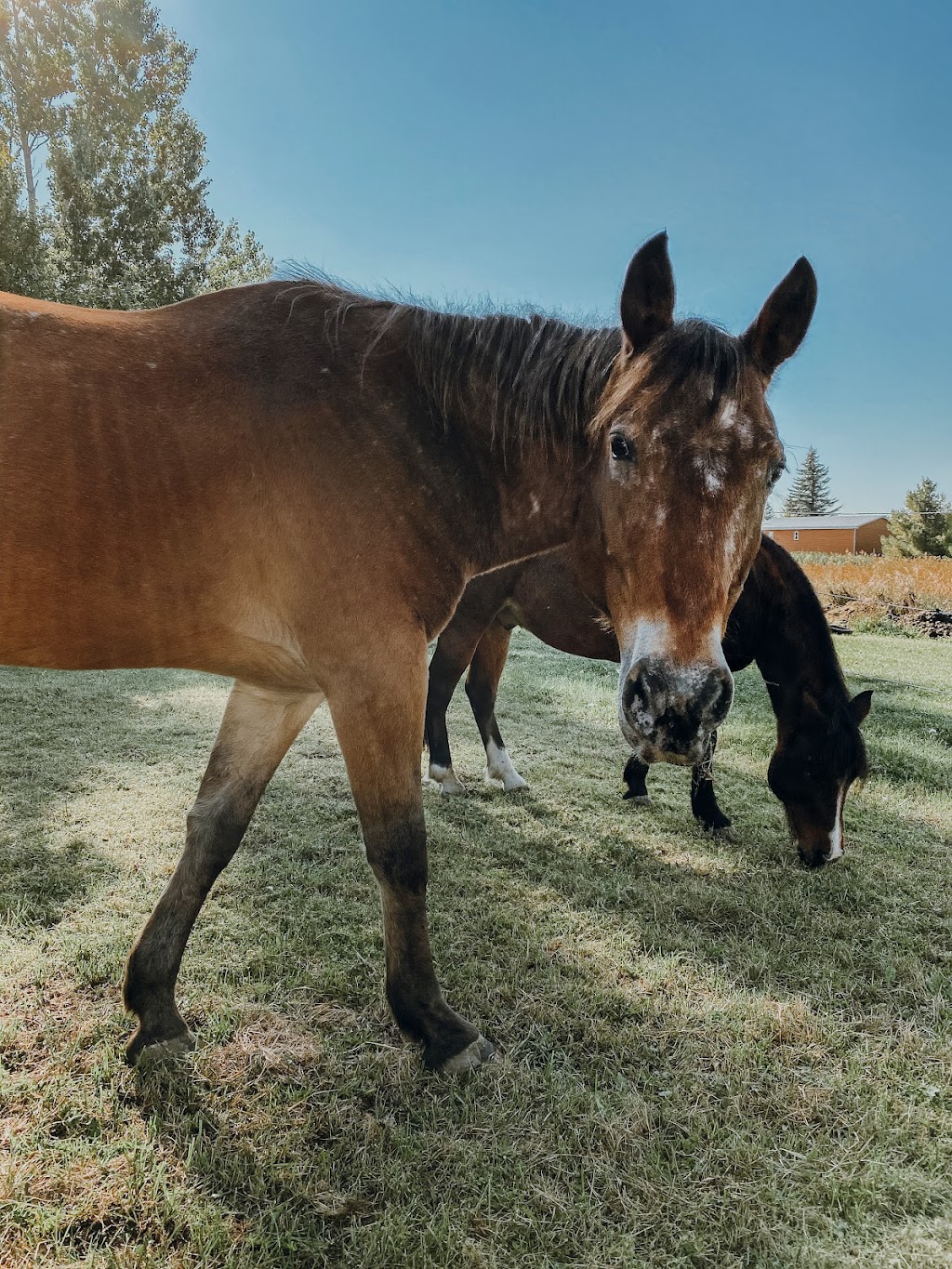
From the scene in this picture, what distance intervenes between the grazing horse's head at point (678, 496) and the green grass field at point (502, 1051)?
3.57 ft

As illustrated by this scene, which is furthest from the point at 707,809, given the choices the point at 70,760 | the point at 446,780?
the point at 70,760

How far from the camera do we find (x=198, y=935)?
9.12ft

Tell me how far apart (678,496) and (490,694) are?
12.3 feet

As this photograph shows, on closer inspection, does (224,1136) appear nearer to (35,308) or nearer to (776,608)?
(35,308)

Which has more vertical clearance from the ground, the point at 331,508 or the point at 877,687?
the point at 331,508

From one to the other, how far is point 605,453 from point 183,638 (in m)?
1.32

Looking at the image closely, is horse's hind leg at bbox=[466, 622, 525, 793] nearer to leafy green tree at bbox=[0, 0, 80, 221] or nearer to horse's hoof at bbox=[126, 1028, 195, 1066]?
horse's hoof at bbox=[126, 1028, 195, 1066]

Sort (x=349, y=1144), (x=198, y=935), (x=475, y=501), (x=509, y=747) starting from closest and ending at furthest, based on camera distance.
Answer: (x=349, y=1144)
(x=475, y=501)
(x=198, y=935)
(x=509, y=747)

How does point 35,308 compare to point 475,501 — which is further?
point 475,501

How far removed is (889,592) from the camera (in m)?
16.1

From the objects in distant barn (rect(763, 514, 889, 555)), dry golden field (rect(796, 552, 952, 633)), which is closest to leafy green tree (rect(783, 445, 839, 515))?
distant barn (rect(763, 514, 889, 555))

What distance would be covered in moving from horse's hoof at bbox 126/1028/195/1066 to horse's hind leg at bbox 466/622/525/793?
3.01 metres

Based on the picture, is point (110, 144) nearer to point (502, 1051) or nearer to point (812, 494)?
point (502, 1051)

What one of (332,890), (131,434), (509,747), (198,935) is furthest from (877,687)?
(131,434)
